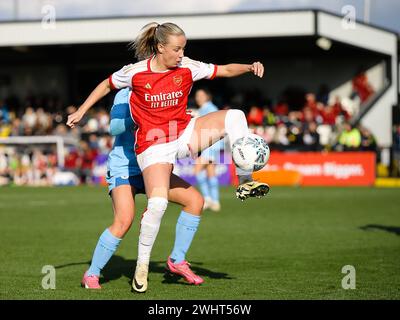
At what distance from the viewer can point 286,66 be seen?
116 feet

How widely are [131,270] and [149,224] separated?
5.69 feet

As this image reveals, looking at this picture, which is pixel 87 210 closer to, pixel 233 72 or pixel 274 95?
pixel 233 72

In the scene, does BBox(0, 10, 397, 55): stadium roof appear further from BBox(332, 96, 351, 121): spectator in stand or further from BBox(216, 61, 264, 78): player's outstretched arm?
BBox(216, 61, 264, 78): player's outstretched arm

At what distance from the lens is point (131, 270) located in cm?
872

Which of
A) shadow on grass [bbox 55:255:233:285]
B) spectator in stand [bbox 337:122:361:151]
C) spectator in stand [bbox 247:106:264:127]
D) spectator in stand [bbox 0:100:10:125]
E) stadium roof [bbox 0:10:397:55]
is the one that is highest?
stadium roof [bbox 0:10:397:55]

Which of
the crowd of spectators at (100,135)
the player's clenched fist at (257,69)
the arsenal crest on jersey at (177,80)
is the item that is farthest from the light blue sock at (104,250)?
the crowd of spectators at (100,135)

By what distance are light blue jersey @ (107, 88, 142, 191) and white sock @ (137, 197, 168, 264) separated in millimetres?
591

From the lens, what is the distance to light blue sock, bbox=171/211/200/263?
778 centimetres

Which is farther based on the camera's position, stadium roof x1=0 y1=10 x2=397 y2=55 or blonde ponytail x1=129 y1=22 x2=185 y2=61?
stadium roof x1=0 y1=10 x2=397 y2=55

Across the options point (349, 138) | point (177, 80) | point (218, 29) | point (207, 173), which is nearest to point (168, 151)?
point (177, 80)

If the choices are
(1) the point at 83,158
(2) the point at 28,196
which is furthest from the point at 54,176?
(2) the point at 28,196

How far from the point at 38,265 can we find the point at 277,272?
2583 mm

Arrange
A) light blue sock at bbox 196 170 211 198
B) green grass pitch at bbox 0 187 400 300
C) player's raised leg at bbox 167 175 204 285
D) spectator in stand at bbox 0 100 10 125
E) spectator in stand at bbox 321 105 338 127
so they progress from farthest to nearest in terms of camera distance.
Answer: spectator in stand at bbox 0 100 10 125 < spectator in stand at bbox 321 105 338 127 < light blue sock at bbox 196 170 211 198 < player's raised leg at bbox 167 175 204 285 < green grass pitch at bbox 0 187 400 300

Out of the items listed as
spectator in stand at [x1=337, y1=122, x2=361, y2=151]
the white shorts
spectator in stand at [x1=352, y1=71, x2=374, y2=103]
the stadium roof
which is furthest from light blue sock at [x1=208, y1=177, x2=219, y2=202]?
spectator in stand at [x1=352, y1=71, x2=374, y2=103]
